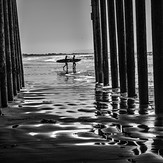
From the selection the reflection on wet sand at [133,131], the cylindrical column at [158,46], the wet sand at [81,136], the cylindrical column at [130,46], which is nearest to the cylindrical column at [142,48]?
the wet sand at [81,136]

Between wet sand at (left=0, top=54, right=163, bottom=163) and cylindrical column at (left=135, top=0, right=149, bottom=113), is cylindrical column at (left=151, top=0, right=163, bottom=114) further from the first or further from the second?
cylindrical column at (left=135, top=0, right=149, bottom=113)

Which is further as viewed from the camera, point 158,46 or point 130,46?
point 130,46

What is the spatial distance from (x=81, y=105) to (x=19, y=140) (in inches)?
128

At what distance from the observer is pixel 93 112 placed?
620 centimetres

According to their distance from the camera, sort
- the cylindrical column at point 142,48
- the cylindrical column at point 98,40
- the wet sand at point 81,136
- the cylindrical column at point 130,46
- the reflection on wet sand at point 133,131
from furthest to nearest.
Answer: the cylindrical column at point 98,40 → the cylindrical column at point 130,46 → the cylindrical column at point 142,48 → the reflection on wet sand at point 133,131 → the wet sand at point 81,136

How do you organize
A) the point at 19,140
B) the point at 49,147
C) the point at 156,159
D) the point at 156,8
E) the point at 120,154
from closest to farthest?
the point at 156,159 → the point at 120,154 → the point at 49,147 → the point at 19,140 → the point at 156,8

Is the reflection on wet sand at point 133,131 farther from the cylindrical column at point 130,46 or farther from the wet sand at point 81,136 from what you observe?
the cylindrical column at point 130,46

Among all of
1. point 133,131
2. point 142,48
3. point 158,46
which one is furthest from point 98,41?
point 133,131

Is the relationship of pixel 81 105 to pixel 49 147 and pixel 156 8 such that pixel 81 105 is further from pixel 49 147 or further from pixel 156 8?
pixel 49 147

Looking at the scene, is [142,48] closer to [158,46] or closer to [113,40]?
[158,46]

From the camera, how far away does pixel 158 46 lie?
5.79 meters

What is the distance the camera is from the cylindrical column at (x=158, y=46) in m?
5.75

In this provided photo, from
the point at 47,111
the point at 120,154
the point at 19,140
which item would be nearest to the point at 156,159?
the point at 120,154

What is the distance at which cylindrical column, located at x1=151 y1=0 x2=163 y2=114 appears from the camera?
18.9ft
